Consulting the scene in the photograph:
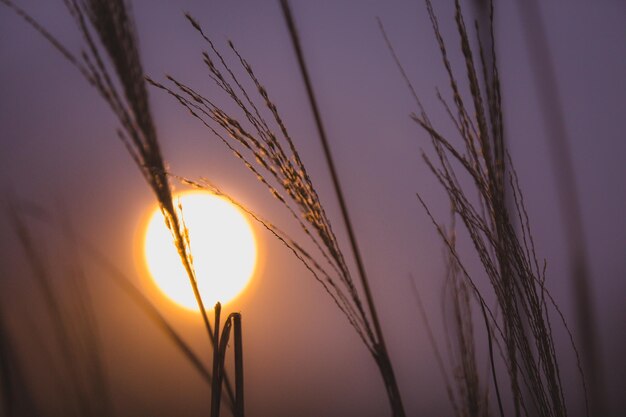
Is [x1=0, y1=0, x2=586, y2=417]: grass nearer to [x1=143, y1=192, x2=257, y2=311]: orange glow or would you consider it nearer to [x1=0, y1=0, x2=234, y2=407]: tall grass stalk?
[x1=0, y1=0, x2=234, y2=407]: tall grass stalk

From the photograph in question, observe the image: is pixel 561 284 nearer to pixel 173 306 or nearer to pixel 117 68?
pixel 117 68

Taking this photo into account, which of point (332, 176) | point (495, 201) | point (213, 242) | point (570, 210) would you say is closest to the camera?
point (495, 201)

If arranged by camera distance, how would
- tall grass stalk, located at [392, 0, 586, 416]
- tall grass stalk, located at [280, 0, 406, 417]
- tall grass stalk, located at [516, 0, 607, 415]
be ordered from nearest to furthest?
tall grass stalk, located at [392, 0, 586, 416]
tall grass stalk, located at [280, 0, 406, 417]
tall grass stalk, located at [516, 0, 607, 415]

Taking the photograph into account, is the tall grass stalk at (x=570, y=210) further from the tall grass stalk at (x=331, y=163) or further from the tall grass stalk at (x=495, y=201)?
the tall grass stalk at (x=331, y=163)

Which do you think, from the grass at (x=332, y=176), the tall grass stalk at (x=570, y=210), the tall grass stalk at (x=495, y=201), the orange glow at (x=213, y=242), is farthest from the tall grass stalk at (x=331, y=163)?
the orange glow at (x=213, y=242)

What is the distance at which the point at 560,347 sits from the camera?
0.83 metres

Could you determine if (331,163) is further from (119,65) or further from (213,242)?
(213,242)

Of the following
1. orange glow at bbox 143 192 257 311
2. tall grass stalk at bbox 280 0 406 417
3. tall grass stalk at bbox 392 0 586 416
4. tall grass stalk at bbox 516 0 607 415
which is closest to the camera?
tall grass stalk at bbox 392 0 586 416

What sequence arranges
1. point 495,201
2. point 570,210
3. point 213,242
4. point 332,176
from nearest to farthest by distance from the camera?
point 495,201
point 332,176
point 570,210
point 213,242

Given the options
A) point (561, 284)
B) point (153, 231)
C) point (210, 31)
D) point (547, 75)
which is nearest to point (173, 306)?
point (153, 231)

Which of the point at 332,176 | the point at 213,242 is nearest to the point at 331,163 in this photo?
the point at 332,176

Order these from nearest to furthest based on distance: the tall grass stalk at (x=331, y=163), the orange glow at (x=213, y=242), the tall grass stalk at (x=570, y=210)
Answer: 1. the tall grass stalk at (x=331, y=163)
2. the tall grass stalk at (x=570, y=210)
3. the orange glow at (x=213, y=242)

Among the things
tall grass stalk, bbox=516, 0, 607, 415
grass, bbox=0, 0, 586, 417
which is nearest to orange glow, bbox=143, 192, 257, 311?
grass, bbox=0, 0, 586, 417

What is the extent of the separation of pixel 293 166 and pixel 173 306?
113 centimetres
